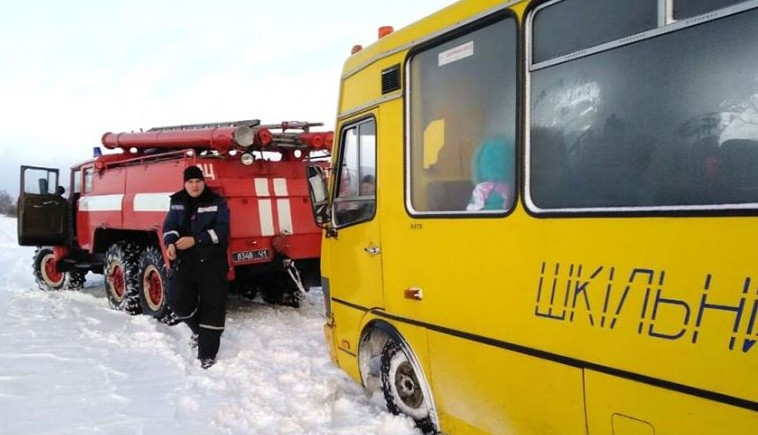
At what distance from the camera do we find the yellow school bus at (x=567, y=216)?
2008 millimetres

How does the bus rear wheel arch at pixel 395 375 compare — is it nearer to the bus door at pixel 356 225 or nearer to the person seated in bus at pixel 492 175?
the bus door at pixel 356 225

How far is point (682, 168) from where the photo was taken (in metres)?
2.14

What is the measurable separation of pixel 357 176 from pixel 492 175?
4.50ft

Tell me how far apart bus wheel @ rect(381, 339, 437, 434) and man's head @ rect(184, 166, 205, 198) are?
253 centimetres

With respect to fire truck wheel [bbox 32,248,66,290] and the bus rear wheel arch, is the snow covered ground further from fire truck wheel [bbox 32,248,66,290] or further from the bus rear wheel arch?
fire truck wheel [bbox 32,248,66,290]

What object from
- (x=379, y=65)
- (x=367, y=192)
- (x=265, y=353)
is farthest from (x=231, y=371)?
(x=379, y=65)

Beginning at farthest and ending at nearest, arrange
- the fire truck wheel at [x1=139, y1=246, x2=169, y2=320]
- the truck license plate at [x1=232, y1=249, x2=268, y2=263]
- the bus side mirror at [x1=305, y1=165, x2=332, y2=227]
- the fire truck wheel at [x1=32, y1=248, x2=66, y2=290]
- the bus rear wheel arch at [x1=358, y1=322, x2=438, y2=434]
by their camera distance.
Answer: the fire truck wheel at [x1=32, y1=248, x2=66, y2=290] → the fire truck wheel at [x1=139, y1=246, x2=169, y2=320] → the truck license plate at [x1=232, y1=249, x2=268, y2=263] → the bus side mirror at [x1=305, y1=165, x2=332, y2=227] → the bus rear wheel arch at [x1=358, y1=322, x2=438, y2=434]

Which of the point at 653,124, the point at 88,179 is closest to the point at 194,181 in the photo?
the point at 653,124

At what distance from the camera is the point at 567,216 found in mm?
2512

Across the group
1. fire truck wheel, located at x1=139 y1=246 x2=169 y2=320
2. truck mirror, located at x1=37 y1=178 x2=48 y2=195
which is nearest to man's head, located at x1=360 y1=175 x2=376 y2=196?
fire truck wheel, located at x1=139 y1=246 x2=169 y2=320

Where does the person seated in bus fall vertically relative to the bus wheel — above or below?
above

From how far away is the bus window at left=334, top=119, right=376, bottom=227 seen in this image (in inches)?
152

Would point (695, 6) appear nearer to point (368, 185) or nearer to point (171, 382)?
point (368, 185)

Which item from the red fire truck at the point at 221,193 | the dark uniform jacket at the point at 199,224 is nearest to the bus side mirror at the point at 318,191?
the dark uniform jacket at the point at 199,224
